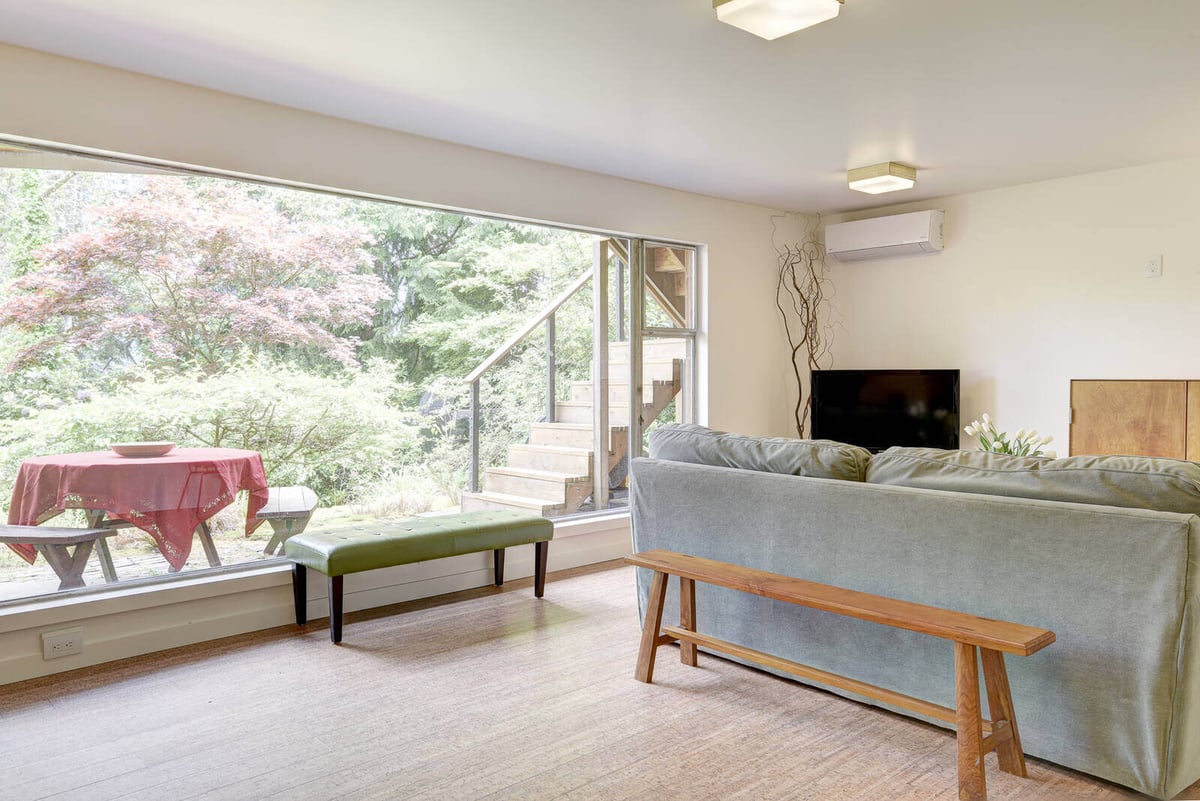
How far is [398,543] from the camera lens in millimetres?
3613

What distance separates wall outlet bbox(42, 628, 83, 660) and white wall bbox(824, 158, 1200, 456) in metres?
5.31

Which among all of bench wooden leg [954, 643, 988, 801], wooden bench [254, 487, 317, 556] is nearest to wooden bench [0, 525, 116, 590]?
wooden bench [254, 487, 317, 556]

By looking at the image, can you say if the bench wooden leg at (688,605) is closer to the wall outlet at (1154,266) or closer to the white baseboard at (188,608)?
the white baseboard at (188,608)

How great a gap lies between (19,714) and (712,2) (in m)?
3.33

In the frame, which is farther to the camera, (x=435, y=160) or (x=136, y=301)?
(x=435, y=160)

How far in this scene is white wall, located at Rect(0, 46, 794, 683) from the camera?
122 inches

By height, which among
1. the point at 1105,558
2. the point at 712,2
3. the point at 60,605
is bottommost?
the point at 60,605

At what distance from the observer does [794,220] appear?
6312mm

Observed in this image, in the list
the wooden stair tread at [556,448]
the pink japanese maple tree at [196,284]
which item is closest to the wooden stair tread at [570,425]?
the wooden stair tread at [556,448]

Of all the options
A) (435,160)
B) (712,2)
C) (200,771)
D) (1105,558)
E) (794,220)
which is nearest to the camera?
(1105,558)

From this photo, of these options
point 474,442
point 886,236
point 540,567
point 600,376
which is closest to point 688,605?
point 540,567

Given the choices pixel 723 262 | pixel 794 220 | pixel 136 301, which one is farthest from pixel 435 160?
pixel 794 220

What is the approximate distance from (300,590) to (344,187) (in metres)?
1.91

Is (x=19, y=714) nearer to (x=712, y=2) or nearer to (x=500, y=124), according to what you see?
(x=500, y=124)
